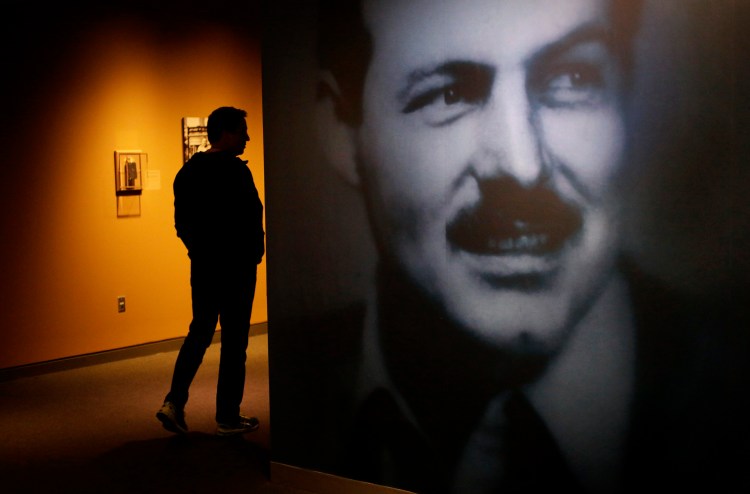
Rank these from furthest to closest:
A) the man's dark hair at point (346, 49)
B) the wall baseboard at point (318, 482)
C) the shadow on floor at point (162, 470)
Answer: the shadow on floor at point (162, 470)
the wall baseboard at point (318, 482)
the man's dark hair at point (346, 49)

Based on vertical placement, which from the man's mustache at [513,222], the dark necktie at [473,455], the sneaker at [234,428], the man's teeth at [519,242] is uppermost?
the man's mustache at [513,222]

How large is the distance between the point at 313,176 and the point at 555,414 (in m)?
1.59

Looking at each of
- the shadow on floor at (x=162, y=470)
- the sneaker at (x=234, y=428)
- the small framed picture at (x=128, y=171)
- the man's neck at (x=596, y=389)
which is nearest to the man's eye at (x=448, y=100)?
the man's neck at (x=596, y=389)

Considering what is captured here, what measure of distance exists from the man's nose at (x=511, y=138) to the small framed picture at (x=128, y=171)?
4.88 m

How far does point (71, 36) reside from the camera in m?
7.49

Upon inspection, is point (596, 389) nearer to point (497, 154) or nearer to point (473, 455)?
point (473, 455)

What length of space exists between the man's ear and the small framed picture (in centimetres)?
405

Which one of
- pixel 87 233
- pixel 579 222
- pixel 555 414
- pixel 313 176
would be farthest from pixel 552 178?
pixel 87 233

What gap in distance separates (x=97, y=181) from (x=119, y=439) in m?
2.98

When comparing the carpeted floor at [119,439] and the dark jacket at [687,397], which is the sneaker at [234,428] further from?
the dark jacket at [687,397]

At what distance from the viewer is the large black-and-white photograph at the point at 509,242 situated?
3172 millimetres

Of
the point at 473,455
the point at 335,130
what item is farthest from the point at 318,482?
the point at 335,130

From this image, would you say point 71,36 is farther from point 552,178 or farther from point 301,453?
point 552,178

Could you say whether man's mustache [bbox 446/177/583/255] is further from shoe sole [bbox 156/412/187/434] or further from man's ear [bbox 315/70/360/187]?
shoe sole [bbox 156/412/187/434]
